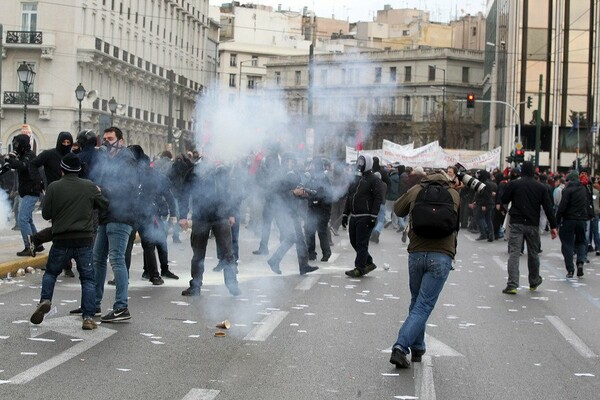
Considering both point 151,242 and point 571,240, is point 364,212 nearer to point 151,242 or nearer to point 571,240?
point 151,242

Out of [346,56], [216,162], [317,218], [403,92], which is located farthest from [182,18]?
[216,162]

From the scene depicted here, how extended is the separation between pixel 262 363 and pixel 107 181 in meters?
3.52

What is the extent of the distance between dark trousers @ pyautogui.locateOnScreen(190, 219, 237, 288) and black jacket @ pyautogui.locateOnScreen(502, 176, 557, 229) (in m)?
4.64

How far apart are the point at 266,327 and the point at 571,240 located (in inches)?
355

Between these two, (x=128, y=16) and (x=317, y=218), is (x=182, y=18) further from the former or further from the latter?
(x=317, y=218)

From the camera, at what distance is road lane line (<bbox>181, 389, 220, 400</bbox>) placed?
23.9 feet

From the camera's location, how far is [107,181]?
11.1 m

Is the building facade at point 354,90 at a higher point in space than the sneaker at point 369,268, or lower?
higher

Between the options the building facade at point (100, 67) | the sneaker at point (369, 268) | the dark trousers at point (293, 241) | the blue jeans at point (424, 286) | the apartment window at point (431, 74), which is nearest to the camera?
the blue jeans at point (424, 286)

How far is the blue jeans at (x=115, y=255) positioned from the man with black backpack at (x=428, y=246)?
133 inches

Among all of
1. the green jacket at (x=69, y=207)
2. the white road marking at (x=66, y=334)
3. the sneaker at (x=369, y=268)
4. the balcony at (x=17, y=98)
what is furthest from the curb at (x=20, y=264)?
the balcony at (x=17, y=98)

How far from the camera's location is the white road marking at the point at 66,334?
7.86m

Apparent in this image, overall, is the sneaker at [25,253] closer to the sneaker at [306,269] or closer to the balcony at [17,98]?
the sneaker at [306,269]

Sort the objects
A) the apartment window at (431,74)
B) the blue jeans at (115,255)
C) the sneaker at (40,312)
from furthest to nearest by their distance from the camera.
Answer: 1. the apartment window at (431,74)
2. the blue jeans at (115,255)
3. the sneaker at (40,312)
